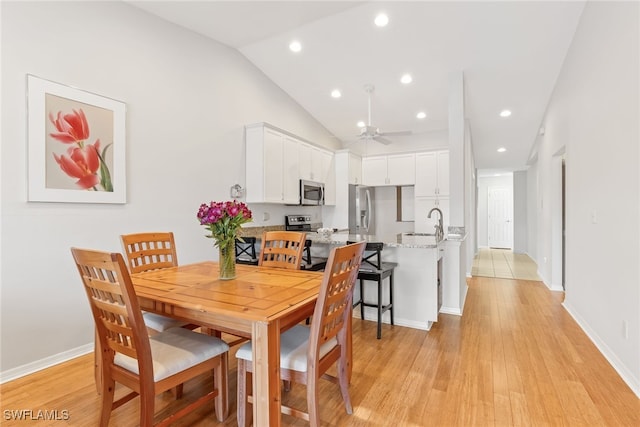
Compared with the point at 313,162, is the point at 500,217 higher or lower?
lower

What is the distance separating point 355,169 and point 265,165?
2.42m

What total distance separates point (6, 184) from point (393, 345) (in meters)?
3.25

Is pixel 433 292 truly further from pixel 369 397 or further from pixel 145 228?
pixel 145 228

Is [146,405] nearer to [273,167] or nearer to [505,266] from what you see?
[273,167]

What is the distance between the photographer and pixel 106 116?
2846 mm

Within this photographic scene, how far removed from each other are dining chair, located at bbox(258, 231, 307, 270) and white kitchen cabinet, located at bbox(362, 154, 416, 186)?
13.4 ft

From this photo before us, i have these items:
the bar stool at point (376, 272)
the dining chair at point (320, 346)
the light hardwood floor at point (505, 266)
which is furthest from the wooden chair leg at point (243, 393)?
the light hardwood floor at point (505, 266)

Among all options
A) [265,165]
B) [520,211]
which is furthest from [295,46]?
[520,211]

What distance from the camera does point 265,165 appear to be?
4.33 meters

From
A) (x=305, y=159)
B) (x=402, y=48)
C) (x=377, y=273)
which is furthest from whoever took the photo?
(x=305, y=159)

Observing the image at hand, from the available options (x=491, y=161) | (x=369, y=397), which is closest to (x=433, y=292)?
(x=369, y=397)

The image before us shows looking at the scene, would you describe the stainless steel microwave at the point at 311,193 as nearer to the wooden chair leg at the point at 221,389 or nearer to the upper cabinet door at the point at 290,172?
the upper cabinet door at the point at 290,172

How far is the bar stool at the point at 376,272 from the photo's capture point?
2992mm

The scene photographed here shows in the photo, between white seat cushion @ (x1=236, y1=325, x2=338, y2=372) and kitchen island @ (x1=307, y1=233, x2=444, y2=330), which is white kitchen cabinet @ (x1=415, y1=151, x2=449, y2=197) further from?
white seat cushion @ (x1=236, y1=325, x2=338, y2=372)
